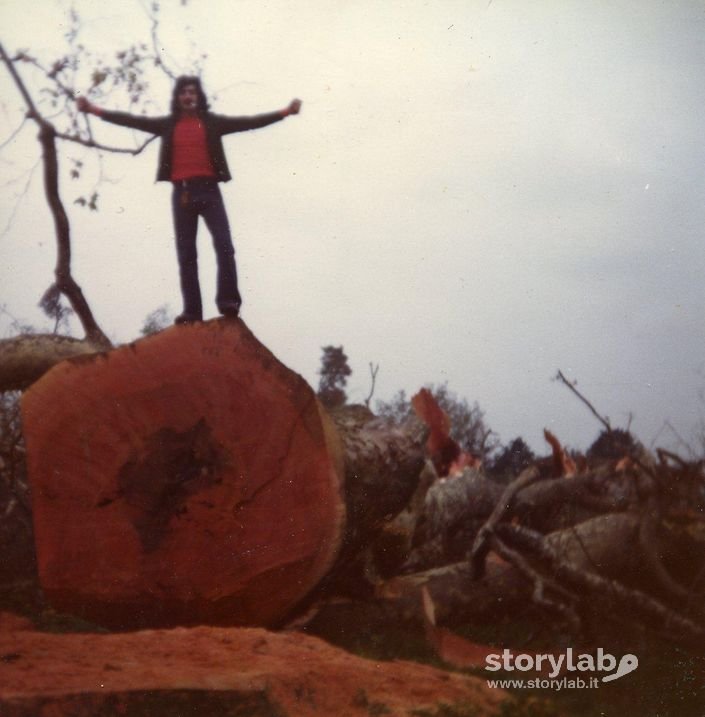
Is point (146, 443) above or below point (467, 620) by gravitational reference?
above

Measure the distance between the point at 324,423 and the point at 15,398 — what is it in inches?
89.8

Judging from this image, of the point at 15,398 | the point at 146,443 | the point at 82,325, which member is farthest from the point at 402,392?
the point at 15,398

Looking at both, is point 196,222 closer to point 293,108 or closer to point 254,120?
point 254,120

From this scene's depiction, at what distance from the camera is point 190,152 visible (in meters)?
3.65

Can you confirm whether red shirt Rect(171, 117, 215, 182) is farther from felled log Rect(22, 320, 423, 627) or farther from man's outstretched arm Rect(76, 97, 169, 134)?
felled log Rect(22, 320, 423, 627)

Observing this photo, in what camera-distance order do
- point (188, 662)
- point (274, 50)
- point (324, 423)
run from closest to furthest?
1. point (188, 662)
2. point (324, 423)
3. point (274, 50)

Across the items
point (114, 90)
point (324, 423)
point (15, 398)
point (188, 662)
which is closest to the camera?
point (188, 662)

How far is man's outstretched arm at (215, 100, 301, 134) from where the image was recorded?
11.8 feet

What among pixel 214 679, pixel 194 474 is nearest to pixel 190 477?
pixel 194 474

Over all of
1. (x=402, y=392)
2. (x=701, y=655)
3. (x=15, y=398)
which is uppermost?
(x=15, y=398)

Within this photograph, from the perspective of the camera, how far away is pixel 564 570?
367 cm

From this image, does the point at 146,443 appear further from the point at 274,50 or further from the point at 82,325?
the point at 274,50

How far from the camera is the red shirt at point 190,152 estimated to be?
12.0 ft

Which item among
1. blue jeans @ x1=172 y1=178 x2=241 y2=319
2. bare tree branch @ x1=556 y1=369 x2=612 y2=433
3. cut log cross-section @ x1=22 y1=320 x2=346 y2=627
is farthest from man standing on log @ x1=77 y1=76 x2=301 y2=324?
bare tree branch @ x1=556 y1=369 x2=612 y2=433
